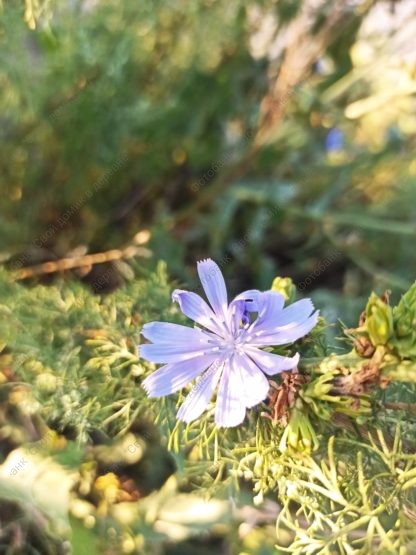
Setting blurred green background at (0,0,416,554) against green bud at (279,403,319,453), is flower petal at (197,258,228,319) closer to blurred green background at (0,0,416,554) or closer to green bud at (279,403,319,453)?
green bud at (279,403,319,453)

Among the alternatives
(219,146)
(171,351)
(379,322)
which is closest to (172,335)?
(171,351)

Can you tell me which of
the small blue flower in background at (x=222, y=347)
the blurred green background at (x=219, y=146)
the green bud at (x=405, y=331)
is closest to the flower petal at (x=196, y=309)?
the small blue flower in background at (x=222, y=347)

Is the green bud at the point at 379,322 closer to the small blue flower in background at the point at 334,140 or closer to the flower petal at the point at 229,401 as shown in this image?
the flower petal at the point at 229,401

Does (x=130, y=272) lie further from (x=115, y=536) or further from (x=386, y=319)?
(x=386, y=319)

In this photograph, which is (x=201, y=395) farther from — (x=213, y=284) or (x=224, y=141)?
(x=224, y=141)

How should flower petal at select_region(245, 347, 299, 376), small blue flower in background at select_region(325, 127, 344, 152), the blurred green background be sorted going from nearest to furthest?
flower petal at select_region(245, 347, 299, 376) → the blurred green background → small blue flower in background at select_region(325, 127, 344, 152)

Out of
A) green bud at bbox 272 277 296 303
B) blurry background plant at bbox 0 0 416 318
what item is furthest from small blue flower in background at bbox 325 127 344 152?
green bud at bbox 272 277 296 303
